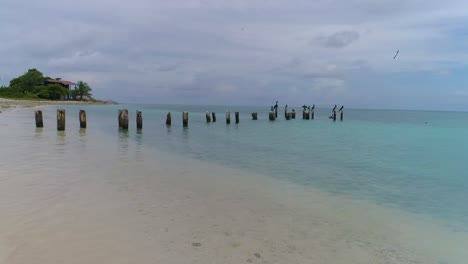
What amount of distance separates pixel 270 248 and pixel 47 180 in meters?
6.14

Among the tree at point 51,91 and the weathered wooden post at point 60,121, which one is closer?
the weathered wooden post at point 60,121

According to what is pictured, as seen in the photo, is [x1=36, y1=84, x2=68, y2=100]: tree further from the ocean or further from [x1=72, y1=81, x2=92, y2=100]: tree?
the ocean

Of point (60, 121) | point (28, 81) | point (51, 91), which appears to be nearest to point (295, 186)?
point (60, 121)

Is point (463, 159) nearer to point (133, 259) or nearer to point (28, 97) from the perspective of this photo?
point (133, 259)

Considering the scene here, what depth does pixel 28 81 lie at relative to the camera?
85.4 meters

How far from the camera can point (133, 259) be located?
4570mm

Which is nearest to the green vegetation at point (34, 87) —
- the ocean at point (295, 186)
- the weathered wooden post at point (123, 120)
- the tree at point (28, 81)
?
the tree at point (28, 81)

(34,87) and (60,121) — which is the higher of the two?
(34,87)

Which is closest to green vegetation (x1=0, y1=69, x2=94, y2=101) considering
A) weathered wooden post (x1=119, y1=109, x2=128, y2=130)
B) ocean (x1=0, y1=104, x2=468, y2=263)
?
weathered wooden post (x1=119, y1=109, x2=128, y2=130)

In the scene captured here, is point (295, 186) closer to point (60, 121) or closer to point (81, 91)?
point (60, 121)

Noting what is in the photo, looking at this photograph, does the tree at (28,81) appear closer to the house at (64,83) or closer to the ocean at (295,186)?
the house at (64,83)

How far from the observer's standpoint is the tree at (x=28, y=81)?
85000mm

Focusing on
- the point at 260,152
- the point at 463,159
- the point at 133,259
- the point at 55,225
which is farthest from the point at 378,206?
the point at 463,159

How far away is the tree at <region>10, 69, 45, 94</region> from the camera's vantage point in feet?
279
